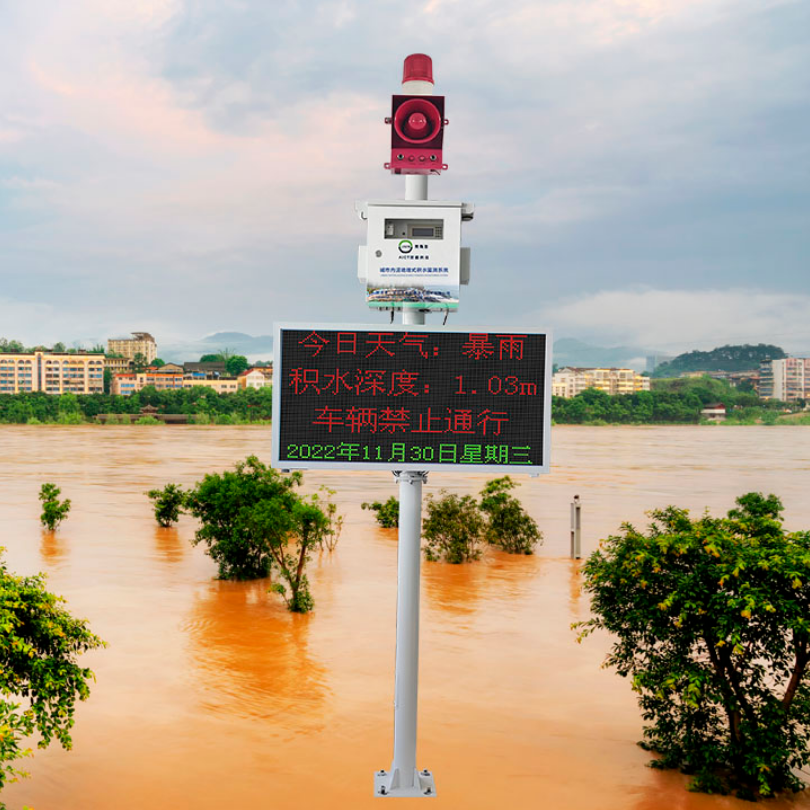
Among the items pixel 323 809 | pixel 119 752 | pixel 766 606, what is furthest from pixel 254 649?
pixel 766 606

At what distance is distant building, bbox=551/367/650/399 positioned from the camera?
78.9 meters

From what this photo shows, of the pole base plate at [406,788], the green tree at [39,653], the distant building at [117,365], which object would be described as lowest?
the pole base plate at [406,788]

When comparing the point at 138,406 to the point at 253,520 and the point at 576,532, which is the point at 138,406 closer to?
the point at 576,532

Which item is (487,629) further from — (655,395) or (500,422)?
(655,395)

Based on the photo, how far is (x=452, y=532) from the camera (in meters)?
Answer: 12.5

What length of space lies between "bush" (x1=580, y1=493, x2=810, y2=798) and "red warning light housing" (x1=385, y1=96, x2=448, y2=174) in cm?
255

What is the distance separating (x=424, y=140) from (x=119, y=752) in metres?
4.38

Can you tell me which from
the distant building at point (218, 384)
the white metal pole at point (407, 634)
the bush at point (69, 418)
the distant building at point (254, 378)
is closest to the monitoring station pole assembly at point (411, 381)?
the white metal pole at point (407, 634)

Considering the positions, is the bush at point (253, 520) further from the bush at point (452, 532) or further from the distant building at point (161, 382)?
the distant building at point (161, 382)

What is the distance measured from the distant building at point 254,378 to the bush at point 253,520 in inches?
2332

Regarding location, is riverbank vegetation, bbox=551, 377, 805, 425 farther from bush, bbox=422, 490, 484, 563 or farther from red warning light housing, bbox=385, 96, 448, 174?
red warning light housing, bbox=385, 96, 448, 174

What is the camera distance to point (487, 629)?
8.59m

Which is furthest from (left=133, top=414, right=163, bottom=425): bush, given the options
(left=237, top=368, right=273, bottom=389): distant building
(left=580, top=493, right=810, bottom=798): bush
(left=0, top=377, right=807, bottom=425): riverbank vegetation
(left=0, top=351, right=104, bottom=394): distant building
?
(left=580, top=493, right=810, bottom=798): bush

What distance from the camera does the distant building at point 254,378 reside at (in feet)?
233
